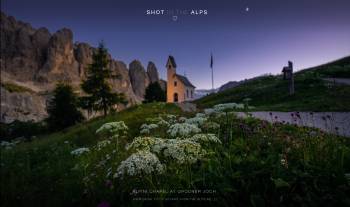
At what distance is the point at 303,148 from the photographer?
129 inches

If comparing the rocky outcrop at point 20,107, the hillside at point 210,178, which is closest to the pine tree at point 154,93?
the rocky outcrop at point 20,107

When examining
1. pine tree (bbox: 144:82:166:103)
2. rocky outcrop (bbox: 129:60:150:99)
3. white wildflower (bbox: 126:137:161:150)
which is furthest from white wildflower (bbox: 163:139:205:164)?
rocky outcrop (bbox: 129:60:150:99)

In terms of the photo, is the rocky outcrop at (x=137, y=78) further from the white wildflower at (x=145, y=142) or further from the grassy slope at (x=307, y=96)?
the white wildflower at (x=145, y=142)

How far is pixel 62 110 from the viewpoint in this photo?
2367 cm

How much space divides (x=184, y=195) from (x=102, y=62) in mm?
21257

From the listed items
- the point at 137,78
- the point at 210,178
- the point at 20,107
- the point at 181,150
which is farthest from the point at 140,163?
the point at 137,78

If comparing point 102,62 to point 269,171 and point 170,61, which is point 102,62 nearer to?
point 170,61

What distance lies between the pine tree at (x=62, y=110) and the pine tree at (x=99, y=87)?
2.64 meters

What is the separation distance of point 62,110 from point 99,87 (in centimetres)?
523

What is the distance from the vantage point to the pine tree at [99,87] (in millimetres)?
21375

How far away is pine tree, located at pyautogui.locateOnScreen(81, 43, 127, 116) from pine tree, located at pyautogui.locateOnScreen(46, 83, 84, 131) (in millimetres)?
2641

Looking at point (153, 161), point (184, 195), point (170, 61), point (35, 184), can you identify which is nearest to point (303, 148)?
point (184, 195)

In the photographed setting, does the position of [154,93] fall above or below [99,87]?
above

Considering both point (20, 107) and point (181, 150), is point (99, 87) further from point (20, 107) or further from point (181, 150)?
point (20, 107)
